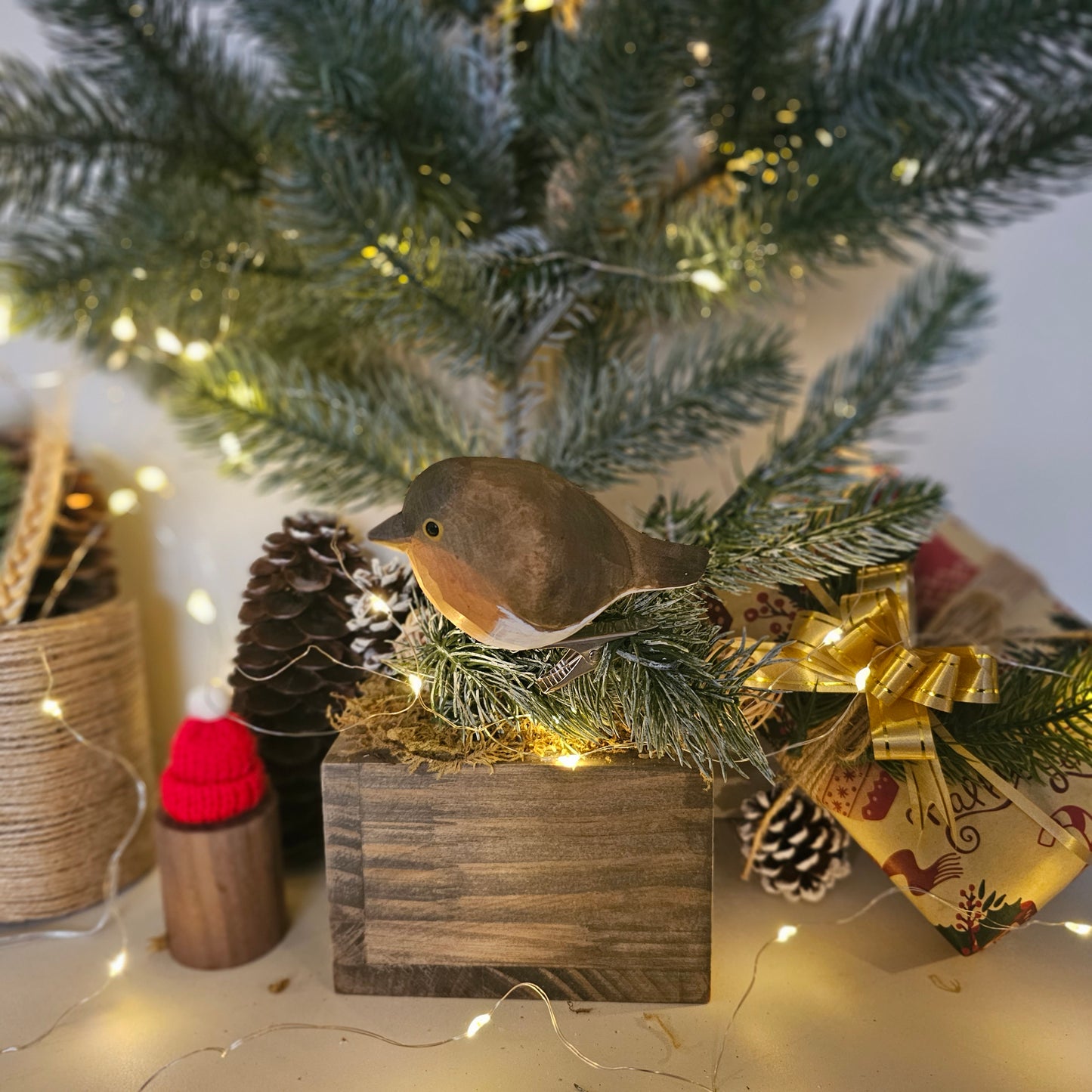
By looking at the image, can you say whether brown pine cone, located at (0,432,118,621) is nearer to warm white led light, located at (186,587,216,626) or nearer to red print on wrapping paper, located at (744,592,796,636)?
warm white led light, located at (186,587,216,626)

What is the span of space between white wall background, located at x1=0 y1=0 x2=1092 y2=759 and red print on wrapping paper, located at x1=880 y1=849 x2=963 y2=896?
0.30 meters

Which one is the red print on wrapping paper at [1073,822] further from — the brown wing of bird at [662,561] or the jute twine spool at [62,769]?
the jute twine spool at [62,769]

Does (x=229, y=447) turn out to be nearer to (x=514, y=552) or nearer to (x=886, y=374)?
(x=514, y=552)

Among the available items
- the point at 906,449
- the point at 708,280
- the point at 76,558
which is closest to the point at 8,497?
the point at 76,558

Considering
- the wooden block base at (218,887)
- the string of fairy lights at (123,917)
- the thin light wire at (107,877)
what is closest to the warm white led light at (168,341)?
the string of fairy lights at (123,917)

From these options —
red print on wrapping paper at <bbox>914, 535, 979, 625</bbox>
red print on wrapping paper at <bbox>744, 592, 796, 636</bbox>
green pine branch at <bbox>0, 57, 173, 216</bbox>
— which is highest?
green pine branch at <bbox>0, 57, 173, 216</bbox>

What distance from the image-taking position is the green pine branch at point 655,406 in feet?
1.91

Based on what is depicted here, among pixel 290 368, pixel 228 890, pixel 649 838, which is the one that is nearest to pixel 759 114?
pixel 290 368

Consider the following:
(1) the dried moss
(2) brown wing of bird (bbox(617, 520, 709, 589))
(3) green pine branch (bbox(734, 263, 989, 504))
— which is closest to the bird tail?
(2) brown wing of bird (bbox(617, 520, 709, 589))

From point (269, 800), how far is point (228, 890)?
0.18ft

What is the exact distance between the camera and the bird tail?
0.41 metres

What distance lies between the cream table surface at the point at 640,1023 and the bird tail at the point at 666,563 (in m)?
0.24

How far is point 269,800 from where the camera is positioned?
0.54 meters

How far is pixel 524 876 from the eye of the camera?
0.47 metres
